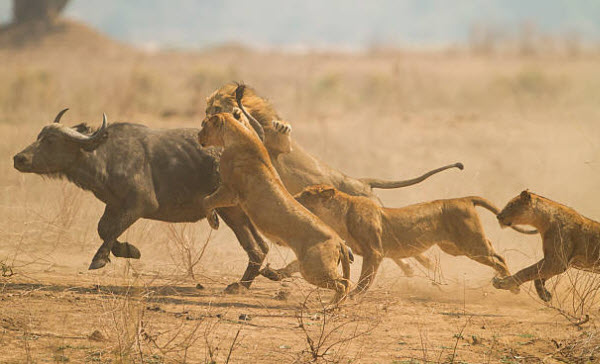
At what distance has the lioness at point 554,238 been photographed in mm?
7688

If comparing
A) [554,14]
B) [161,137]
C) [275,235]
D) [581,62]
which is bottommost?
[275,235]

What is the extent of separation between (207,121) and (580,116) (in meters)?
16.7

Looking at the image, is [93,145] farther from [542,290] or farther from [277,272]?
[542,290]

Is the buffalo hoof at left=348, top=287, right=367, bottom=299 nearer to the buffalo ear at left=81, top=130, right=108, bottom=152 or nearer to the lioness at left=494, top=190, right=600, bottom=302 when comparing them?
the lioness at left=494, top=190, right=600, bottom=302

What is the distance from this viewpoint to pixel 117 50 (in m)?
47.2

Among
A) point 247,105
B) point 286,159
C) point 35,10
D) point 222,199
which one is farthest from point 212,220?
point 35,10

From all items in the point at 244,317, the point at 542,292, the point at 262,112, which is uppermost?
the point at 262,112

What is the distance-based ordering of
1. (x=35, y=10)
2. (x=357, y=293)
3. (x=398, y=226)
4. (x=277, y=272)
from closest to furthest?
1. (x=357, y=293)
2. (x=277, y=272)
3. (x=398, y=226)
4. (x=35, y=10)

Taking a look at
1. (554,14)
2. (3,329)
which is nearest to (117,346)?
(3,329)

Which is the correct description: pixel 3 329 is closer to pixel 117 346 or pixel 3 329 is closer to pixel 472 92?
pixel 117 346

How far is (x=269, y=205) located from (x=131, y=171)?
1.63 metres

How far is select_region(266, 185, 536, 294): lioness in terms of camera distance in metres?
8.24

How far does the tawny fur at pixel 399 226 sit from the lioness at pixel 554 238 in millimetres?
558

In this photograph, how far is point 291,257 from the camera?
1152cm
